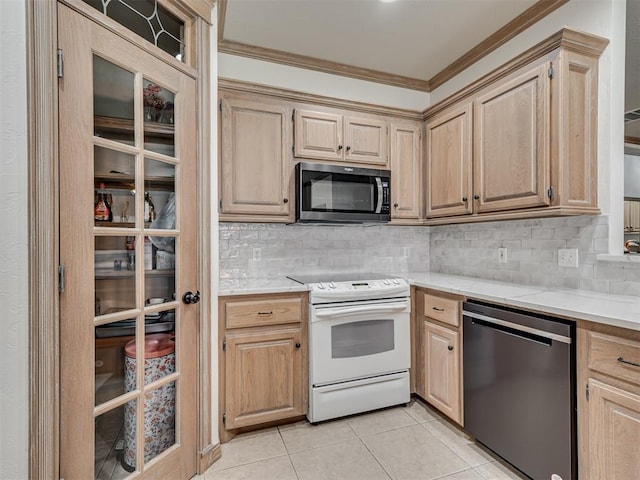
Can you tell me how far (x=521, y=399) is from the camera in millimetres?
1619

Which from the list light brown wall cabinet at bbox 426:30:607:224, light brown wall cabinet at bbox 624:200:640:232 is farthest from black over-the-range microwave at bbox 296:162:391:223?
light brown wall cabinet at bbox 624:200:640:232

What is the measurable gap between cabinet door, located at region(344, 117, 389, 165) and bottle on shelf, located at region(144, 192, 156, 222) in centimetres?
152

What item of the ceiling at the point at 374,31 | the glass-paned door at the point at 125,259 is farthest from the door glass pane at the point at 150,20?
the ceiling at the point at 374,31

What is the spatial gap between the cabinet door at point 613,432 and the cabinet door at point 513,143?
3.10 feet

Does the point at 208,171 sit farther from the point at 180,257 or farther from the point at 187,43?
the point at 187,43

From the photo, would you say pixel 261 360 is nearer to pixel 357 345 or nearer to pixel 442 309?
pixel 357 345

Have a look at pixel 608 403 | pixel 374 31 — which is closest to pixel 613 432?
pixel 608 403

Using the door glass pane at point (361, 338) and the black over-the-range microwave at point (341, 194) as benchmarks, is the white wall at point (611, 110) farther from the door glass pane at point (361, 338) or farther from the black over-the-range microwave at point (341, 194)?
the door glass pane at point (361, 338)

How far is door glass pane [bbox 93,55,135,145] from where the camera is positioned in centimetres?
132

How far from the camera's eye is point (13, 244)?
105 cm

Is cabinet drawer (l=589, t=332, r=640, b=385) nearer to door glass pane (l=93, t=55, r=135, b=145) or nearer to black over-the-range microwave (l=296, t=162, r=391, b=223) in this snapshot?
black over-the-range microwave (l=296, t=162, r=391, b=223)

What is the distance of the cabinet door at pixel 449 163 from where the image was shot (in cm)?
232

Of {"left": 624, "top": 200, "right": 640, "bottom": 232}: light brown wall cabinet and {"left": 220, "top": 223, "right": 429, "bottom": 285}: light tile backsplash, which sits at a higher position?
{"left": 624, "top": 200, "right": 640, "bottom": 232}: light brown wall cabinet

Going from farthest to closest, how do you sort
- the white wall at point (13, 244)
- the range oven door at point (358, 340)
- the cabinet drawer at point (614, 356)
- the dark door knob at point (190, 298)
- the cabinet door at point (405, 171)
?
the cabinet door at point (405, 171)
the range oven door at point (358, 340)
the dark door knob at point (190, 298)
the cabinet drawer at point (614, 356)
the white wall at point (13, 244)
